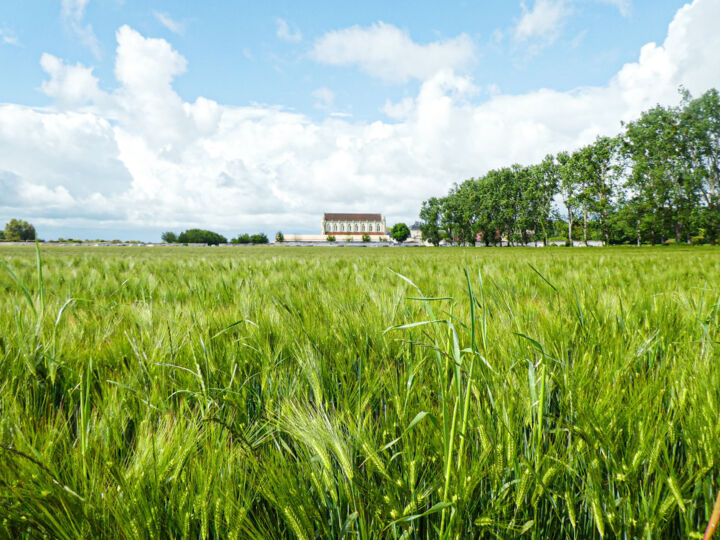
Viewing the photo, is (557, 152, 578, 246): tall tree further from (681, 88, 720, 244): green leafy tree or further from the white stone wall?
the white stone wall

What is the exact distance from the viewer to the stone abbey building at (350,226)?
5600 inches

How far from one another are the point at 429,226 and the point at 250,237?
238ft

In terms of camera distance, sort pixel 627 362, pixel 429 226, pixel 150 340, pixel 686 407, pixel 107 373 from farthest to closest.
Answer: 1. pixel 429 226
2. pixel 150 340
3. pixel 107 373
4. pixel 627 362
5. pixel 686 407

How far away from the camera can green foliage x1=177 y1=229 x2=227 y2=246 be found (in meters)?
105

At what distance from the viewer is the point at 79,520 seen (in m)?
0.50

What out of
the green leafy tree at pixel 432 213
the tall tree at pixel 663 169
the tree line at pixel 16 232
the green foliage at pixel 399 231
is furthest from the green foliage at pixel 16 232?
the tall tree at pixel 663 169

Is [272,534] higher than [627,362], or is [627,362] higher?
[627,362]

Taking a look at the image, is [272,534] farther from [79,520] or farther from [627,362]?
[627,362]

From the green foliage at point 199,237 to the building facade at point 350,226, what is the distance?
143ft

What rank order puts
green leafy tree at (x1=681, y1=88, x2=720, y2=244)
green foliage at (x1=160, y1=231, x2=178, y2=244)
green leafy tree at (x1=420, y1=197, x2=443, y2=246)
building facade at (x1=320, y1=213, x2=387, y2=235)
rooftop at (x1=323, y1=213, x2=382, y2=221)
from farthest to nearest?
1. rooftop at (x1=323, y1=213, x2=382, y2=221)
2. building facade at (x1=320, y1=213, x2=387, y2=235)
3. green foliage at (x1=160, y1=231, x2=178, y2=244)
4. green leafy tree at (x1=420, y1=197, x2=443, y2=246)
5. green leafy tree at (x1=681, y1=88, x2=720, y2=244)

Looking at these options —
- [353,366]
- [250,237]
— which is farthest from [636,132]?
[250,237]

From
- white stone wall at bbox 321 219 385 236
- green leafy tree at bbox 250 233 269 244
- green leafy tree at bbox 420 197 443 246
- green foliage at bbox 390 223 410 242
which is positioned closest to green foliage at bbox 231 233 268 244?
green leafy tree at bbox 250 233 269 244

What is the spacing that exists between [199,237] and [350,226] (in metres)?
58.6

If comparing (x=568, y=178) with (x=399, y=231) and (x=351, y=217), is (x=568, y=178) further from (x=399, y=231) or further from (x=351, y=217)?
(x=351, y=217)
